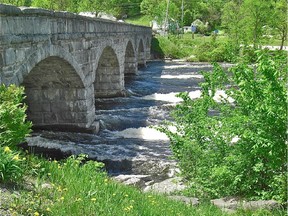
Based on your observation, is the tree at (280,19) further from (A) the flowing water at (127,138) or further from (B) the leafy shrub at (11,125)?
(B) the leafy shrub at (11,125)

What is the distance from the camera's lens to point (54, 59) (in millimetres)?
14383

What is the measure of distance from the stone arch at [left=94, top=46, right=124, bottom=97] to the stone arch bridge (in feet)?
1.92

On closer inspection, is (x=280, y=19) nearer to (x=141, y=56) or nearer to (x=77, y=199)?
(x=141, y=56)

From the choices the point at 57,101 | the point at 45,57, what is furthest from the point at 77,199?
the point at 57,101

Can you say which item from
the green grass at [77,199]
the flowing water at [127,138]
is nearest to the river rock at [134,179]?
the flowing water at [127,138]

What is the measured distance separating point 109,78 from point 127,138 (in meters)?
10.3

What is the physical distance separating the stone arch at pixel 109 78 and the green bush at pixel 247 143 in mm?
16422

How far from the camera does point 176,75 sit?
37.7m

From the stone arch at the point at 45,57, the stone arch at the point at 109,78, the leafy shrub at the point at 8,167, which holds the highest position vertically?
the stone arch at the point at 45,57

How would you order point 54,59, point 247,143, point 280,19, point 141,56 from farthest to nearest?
point 280,19
point 141,56
point 54,59
point 247,143

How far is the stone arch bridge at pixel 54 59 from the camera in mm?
9805

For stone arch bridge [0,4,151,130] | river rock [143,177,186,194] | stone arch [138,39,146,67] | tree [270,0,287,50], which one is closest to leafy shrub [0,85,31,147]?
stone arch bridge [0,4,151,130]

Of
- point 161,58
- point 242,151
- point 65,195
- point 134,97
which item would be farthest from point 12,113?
point 161,58

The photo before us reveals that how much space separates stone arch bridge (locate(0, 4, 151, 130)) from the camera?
9.80 meters
